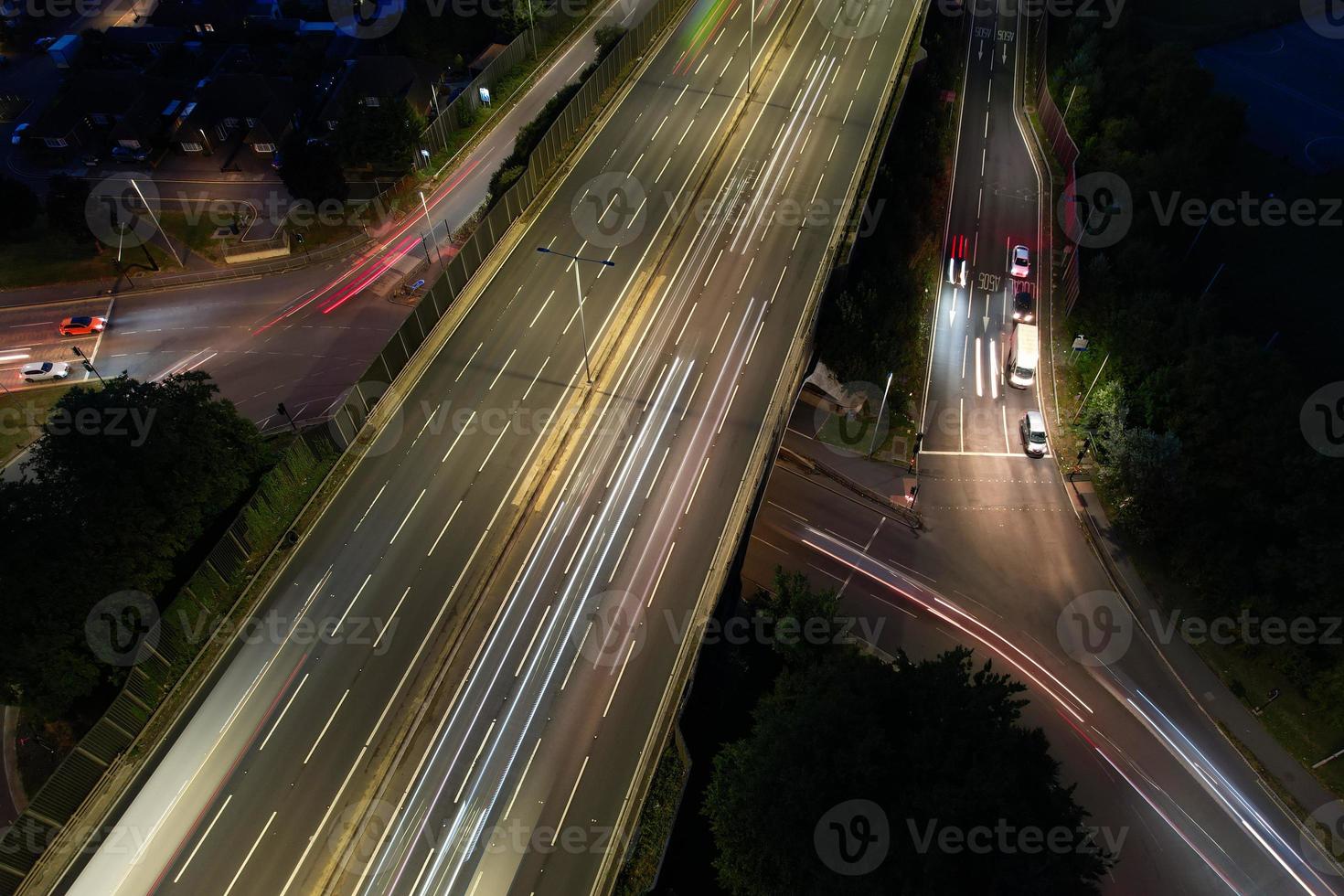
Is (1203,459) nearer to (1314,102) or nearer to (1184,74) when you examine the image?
(1184,74)

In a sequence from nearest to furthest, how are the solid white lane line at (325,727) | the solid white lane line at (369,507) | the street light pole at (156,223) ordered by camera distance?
the solid white lane line at (325,727) < the solid white lane line at (369,507) < the street light pole at (156,223)

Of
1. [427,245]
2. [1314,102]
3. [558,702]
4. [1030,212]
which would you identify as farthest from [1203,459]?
[1314,102]

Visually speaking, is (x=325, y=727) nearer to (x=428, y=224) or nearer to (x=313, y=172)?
(x=428, y=224)

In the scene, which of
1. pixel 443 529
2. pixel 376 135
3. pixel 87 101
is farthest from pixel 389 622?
pixel 87 101

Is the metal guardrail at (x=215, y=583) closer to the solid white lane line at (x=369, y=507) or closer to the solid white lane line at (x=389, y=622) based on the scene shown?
the solid white lane line at (x=369, y=507)

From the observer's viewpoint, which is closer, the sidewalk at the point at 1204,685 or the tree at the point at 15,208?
the sidewalk at the point at 1204,685

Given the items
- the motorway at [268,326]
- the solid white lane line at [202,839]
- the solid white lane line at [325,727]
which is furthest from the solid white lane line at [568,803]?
the motorway at [268,326]

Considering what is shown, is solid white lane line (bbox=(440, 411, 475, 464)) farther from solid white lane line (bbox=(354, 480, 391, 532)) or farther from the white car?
the white car

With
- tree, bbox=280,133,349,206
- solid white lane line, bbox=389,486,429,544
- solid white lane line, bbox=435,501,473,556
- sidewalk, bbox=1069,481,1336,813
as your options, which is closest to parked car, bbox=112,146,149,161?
tree, bbox=280,133,349,206
